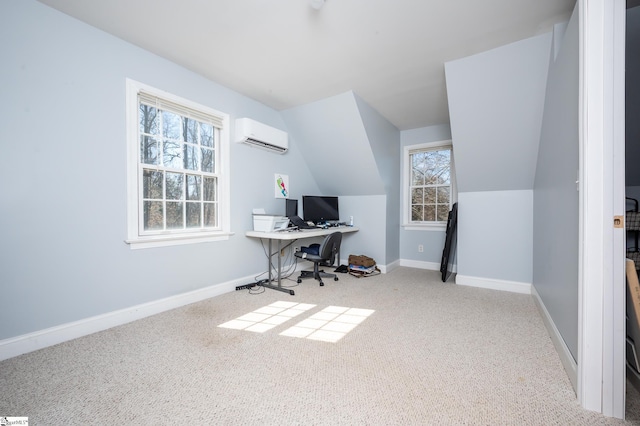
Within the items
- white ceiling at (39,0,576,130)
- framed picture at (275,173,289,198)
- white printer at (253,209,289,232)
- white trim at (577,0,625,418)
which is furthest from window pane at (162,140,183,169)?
white trim at (577,0,625,418)

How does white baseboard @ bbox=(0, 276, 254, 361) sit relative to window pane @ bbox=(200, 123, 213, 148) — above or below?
below

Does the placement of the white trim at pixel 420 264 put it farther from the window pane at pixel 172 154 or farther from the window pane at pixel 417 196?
the window pane at pixel 172 154

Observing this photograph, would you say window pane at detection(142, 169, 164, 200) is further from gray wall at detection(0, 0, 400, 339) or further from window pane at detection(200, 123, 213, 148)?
window pane at detection(200, 123, 213, 148)

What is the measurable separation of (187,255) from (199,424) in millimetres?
1901

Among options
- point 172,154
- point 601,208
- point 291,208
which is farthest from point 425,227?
point 172,154

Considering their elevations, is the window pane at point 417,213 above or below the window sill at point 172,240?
above

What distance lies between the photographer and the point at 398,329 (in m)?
2.22

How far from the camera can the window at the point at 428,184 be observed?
4.45m

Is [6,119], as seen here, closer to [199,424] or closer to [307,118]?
[199,424]

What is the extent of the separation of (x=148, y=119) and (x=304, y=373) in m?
2.77

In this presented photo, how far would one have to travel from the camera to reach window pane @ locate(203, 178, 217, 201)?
311 cm

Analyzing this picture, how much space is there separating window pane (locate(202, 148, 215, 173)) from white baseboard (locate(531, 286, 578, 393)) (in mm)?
3595

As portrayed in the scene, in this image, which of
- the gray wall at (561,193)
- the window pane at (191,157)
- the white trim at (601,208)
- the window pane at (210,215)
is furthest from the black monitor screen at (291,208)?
the white trim at (601,208)

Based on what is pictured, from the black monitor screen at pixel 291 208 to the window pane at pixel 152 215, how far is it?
5.66ft
